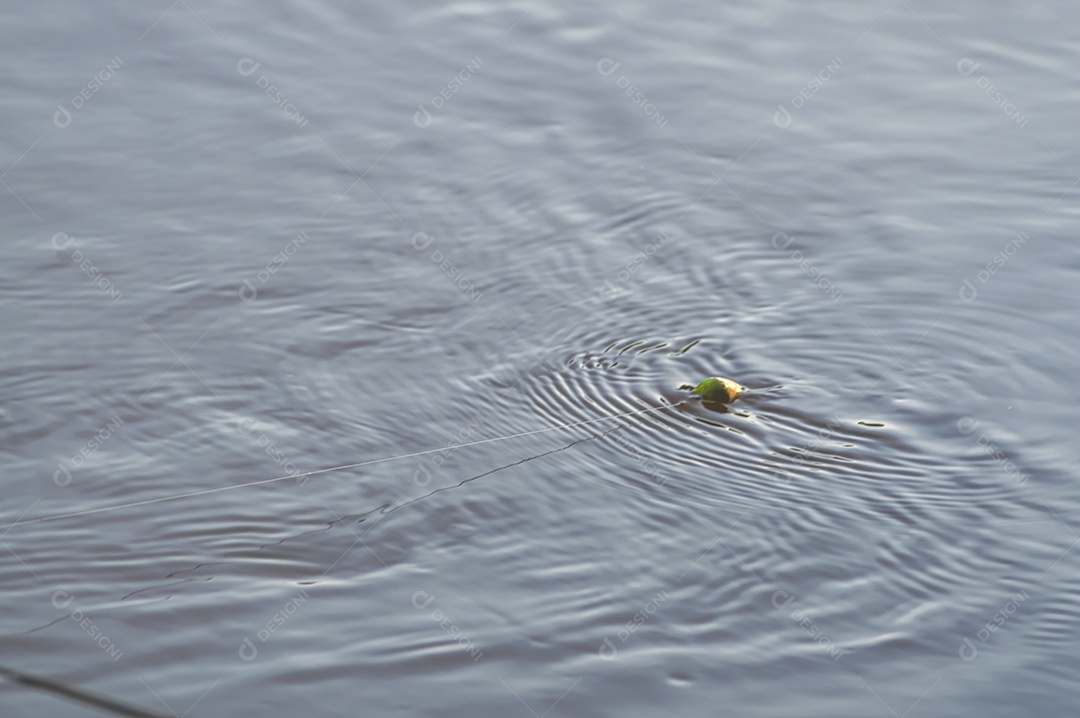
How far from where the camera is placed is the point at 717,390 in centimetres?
409

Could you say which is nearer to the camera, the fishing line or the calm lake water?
the calm lake water

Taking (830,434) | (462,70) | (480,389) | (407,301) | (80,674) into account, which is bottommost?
(80,674)

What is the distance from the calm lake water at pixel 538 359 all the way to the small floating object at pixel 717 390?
0.05 meters

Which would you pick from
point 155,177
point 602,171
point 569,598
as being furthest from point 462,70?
point 569,598

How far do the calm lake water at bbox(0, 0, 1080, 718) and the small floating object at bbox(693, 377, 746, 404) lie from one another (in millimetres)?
52

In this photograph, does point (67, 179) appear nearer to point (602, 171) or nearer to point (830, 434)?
point (602, 171)

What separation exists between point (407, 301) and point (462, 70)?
1944 millimetres

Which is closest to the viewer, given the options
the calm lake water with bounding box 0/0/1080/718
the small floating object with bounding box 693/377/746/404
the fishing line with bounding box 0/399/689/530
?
the calm lake water with bounding box 0/0/1080/718

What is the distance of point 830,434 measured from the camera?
4.03m

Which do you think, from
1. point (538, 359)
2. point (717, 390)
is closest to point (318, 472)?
point (538, 359)

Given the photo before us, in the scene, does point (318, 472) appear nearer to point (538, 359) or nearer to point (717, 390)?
point (538, 359)

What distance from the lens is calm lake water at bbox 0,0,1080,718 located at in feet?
10.6

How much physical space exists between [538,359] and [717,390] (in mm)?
627

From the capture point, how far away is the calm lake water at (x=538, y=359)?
3.23 metres
